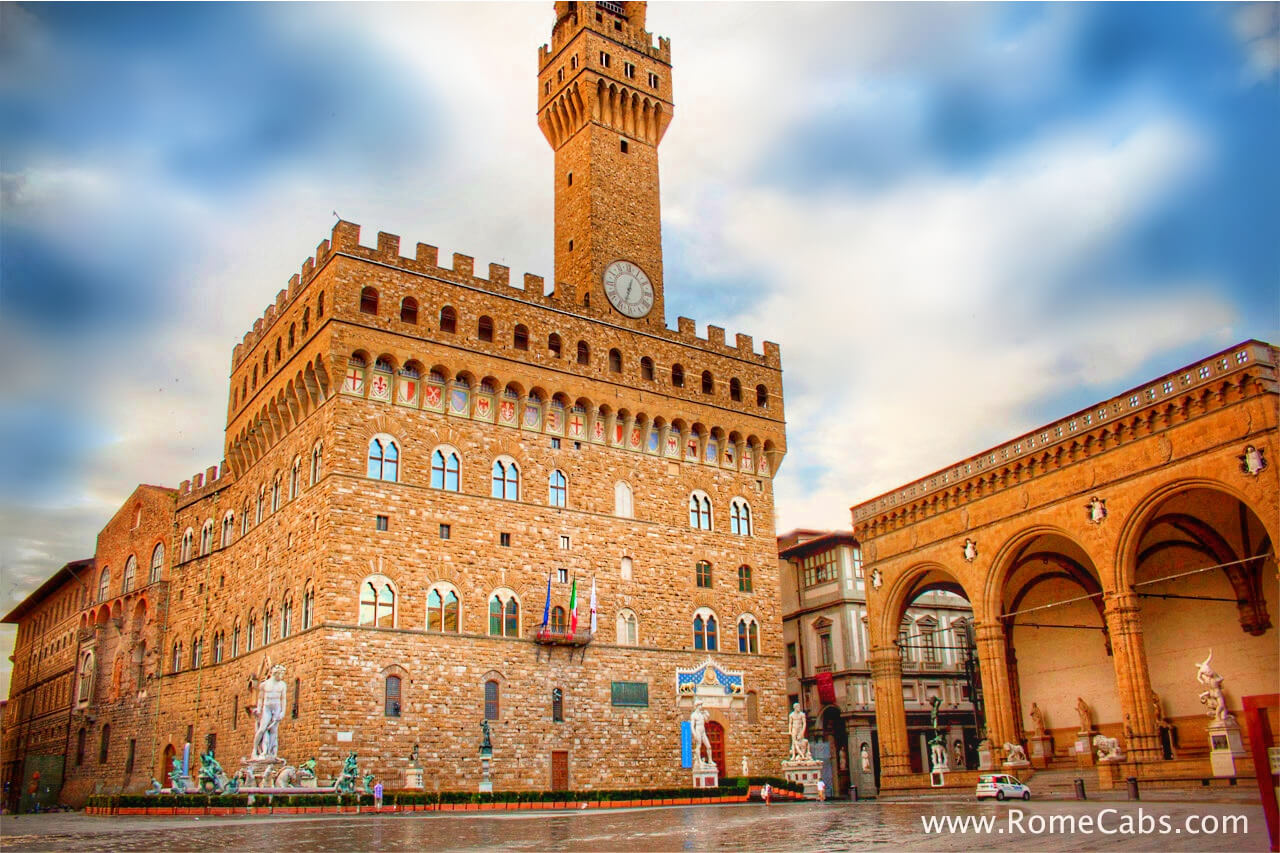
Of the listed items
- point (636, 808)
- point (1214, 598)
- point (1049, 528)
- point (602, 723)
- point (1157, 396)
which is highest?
point (1157, 396)

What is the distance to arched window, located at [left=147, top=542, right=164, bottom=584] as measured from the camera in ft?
146

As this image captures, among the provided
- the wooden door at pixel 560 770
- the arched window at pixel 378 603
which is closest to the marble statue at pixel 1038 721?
the wooden door at pixel 560 770

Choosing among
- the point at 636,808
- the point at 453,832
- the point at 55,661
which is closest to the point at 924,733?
the point at 636,808

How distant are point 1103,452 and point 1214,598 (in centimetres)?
633

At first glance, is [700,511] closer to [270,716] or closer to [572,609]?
[572,609]

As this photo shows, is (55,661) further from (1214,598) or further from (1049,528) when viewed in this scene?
(1214,598)

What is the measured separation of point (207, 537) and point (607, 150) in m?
22.2

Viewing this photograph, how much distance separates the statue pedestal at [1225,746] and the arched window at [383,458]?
23.2 meters

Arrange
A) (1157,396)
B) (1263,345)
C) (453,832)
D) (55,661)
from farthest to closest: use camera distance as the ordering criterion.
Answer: (55,661) < (1157,396) < (1263,345) < (453,832)

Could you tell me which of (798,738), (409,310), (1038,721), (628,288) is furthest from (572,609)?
(1038,721)

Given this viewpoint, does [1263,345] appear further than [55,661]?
No

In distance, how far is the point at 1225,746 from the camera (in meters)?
23.6

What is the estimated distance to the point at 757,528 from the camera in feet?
131

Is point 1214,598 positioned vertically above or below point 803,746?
above
